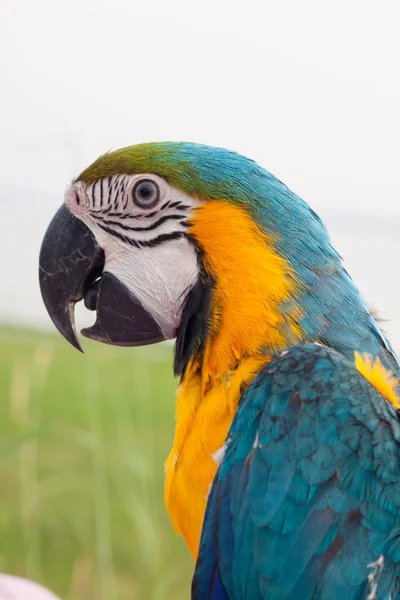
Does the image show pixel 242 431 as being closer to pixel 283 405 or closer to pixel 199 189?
pixel 283 405

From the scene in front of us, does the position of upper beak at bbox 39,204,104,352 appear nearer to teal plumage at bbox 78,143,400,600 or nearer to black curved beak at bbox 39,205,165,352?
black curved beak at bbox 39,205,165,352

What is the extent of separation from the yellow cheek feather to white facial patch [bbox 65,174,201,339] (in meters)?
0.03

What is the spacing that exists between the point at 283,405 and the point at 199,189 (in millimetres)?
329

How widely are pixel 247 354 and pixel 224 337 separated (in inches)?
1.6

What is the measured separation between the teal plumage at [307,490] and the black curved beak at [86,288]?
241mm

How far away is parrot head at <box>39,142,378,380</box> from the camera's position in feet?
3.03

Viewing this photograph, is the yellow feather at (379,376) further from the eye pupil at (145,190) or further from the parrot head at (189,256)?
the eye pupil at (145,190)

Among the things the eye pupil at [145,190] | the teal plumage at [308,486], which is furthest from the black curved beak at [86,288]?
the teal plumage at [308,486]

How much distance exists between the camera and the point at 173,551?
1.96 meters

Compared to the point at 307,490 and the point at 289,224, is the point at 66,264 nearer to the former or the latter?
the point at 289,224

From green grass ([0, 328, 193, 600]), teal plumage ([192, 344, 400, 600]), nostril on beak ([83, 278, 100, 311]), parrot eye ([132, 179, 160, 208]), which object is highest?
parrot eye ([132, 179, 160, 208])

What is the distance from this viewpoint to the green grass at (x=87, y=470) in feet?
6.36

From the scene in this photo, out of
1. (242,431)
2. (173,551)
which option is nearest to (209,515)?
(242,431)

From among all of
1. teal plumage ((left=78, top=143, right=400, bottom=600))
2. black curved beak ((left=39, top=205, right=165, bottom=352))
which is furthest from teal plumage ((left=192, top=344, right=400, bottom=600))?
black curved beak ((left=39, top=205, right=165, bottom=352))
